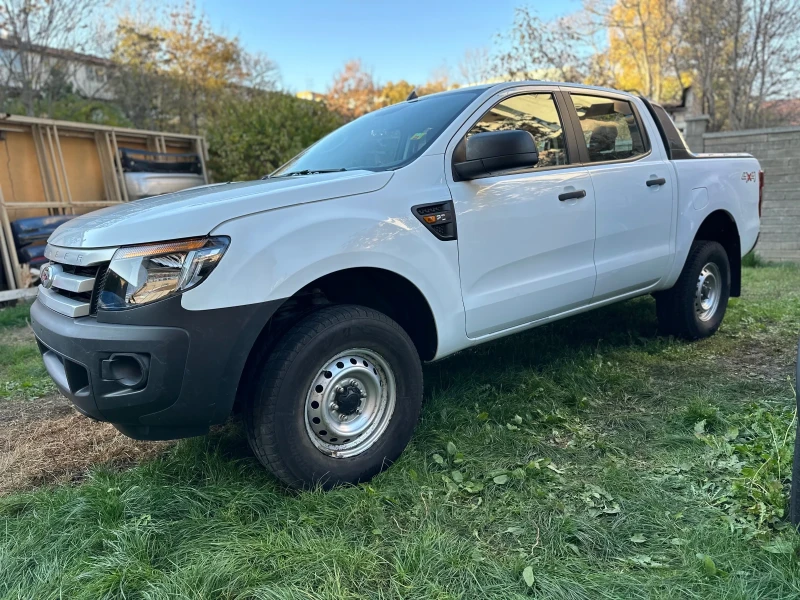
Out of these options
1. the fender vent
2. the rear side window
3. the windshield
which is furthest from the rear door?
the fender vent

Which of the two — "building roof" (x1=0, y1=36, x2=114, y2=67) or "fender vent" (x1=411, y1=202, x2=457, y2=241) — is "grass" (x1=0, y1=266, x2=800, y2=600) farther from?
"building roof" (x1=0, y1=36, x2=114, y2=67)

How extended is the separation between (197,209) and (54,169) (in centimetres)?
821

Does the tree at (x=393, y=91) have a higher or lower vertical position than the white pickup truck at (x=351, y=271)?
higher

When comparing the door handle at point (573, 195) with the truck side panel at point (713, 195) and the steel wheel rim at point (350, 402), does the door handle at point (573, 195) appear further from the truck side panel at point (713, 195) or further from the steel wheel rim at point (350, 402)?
the steel wheel rim at point (350, 402)

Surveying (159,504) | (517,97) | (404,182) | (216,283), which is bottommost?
(159,504)

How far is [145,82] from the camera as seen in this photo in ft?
52.1

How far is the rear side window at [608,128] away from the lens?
3.85m

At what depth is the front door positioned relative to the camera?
3.02 meters

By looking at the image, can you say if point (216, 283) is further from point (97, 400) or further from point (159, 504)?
point (159, 504)

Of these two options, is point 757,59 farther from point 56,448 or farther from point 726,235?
point 56,448

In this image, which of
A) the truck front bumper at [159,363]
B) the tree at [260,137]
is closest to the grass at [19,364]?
the truck front bumper at [159,363]

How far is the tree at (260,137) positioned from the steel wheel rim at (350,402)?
8.43m

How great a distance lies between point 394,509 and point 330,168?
1887 millimetres

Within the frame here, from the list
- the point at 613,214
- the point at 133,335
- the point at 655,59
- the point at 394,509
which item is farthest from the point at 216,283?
the point at 655,59
